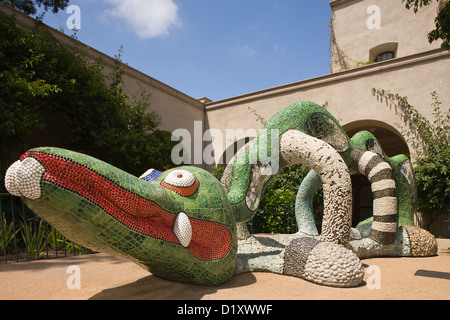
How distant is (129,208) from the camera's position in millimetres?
2365

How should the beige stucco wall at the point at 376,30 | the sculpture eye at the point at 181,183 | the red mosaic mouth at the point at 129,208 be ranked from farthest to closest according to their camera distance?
the beige stucco wall at the point at 376,30, the sculpture eye at the point at 181,183, the red mosaic mouth at the point at 129,208

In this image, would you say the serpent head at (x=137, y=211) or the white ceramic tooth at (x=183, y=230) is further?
the white ceramic tooth at (x=183, y=230)

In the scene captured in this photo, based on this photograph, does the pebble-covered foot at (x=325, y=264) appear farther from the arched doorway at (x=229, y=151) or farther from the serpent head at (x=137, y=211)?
the arched doorway at (x=229, y=151)

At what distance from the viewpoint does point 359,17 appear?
1405cm

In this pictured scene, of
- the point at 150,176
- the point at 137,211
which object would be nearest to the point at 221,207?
the point at 150,176

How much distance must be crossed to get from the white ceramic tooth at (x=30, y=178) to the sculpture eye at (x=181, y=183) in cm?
118

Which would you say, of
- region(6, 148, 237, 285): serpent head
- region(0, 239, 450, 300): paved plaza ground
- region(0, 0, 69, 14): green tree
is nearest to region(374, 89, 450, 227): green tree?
region(0, 239, 450, 300): paved plaza ground

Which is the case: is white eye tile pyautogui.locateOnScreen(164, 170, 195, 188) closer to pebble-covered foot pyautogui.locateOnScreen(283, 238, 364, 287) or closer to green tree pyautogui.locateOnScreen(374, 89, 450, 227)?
pebble-covered foot pyautogui.locateOnScreen(283, 238, 364, 287)

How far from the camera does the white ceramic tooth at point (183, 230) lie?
2680mm

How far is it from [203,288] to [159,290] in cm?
42

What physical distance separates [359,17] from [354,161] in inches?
456

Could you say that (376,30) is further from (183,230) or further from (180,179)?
(183,230)

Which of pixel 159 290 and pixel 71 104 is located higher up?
pixel 71 104

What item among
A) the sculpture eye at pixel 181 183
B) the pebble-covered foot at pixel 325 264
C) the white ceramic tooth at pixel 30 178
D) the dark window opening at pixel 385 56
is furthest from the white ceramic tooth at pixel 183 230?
the dark window opening at pixel 385 56
